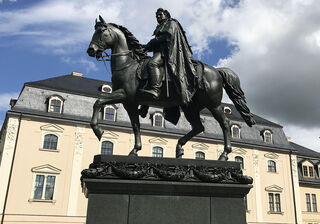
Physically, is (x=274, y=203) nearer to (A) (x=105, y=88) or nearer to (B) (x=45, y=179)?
(A) (x=105, y=88)

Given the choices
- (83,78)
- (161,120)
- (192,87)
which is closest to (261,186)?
(161,120)

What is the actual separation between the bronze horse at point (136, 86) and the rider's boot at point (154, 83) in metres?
0.23

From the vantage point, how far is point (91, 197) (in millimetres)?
4949

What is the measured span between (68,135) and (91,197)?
24.4 m

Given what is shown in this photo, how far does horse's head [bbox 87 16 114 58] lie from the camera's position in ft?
20.9

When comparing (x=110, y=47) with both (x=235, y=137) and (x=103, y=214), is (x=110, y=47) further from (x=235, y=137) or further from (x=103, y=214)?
(x=235, y=137)

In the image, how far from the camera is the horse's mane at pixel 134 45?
6.67 m

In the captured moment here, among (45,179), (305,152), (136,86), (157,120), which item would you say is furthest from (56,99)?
(305,152)

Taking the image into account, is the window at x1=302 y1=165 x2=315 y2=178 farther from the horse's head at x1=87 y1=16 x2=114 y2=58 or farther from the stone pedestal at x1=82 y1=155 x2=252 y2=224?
the horse's head at x1=87 y1=16 x2=114 y2=58

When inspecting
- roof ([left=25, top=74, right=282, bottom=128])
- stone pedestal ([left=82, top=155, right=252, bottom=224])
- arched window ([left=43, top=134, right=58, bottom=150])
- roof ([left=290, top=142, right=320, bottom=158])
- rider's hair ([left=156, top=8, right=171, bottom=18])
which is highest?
roof ([left=25, top=74, right=282, bottom=128])

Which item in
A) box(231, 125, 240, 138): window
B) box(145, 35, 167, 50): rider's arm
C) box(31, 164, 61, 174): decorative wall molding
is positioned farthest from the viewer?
box(231, 125, 240, 138): window

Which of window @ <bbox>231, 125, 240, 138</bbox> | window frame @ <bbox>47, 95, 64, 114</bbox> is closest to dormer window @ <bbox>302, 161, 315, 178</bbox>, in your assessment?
window @ <bbox>231, 125, 240, 138</bbox>

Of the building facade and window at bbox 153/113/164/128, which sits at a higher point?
window at bbox 153/113/164/128

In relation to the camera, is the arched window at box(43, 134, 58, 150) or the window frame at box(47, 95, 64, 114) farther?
the window frame at box(47, 95, 64, 114)
